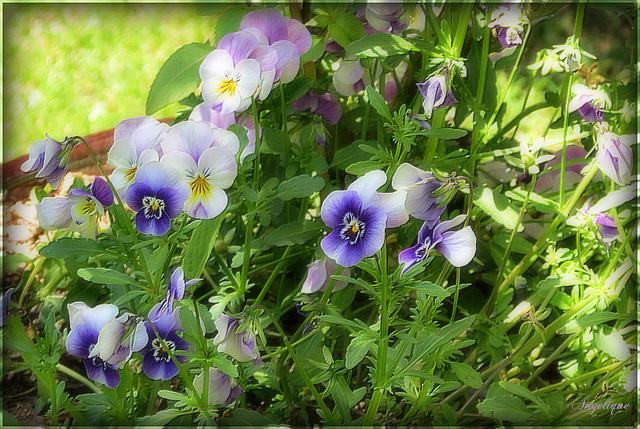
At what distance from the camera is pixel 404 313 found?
0.97m

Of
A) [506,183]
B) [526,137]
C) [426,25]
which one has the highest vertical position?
[426,25]

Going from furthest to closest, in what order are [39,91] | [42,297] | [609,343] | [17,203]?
[39,91]
[17,203]
[42,297]
[609,343]

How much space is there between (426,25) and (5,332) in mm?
726

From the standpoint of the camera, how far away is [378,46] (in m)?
0.80

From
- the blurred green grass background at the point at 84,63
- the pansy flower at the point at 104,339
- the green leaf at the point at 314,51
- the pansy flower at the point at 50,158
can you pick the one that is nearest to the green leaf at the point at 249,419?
the pansy flower at the point at 104,339

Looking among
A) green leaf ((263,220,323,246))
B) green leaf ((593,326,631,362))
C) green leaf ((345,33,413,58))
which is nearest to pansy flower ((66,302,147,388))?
green leaf ((263,220,323,246))

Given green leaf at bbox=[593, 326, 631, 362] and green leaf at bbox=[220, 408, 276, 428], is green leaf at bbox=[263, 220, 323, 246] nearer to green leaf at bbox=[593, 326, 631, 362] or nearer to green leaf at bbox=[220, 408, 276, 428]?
green leaf at bbox=[220, 408, 276, 428]

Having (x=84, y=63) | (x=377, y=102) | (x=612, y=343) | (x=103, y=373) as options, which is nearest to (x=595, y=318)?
(x=612, y=343)

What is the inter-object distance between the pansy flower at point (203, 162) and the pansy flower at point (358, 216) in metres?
0.13

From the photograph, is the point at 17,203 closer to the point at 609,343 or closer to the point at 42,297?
the point at 42,297

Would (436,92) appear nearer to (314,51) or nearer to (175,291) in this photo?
(314,51)

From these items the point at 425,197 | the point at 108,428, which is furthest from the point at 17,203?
the point at 425,197

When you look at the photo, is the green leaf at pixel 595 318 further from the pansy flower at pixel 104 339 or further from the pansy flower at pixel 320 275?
the pansy flower at pixel 104 339

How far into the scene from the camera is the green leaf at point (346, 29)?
2.81ft
